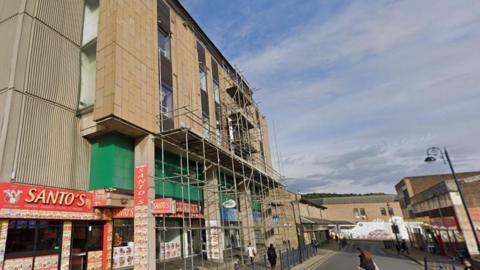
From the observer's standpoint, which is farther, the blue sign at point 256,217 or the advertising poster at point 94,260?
the blue sign at point 256,217

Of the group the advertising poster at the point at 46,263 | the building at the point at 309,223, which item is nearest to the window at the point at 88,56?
the advertising poster at the point at 46,263

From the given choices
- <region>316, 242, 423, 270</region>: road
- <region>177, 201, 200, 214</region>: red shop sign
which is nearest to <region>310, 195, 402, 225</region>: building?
<region>316, 242, 423, 270</region>: road

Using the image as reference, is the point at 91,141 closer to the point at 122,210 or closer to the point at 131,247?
the point at 122,210

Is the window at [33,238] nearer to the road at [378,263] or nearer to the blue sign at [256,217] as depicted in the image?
the road at [378,263]

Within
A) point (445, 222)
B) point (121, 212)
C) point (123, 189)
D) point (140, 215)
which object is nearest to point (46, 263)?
point (121, 212)

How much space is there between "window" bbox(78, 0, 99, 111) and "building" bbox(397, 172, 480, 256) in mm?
25061

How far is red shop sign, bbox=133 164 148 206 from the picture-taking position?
43.3ft

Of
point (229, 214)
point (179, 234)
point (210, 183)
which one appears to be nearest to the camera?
point (179, 234)

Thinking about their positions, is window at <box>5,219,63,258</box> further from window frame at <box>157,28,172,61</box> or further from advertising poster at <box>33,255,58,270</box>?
window frame at <box>157,28,172,61</box>

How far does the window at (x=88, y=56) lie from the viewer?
1384 centimetres

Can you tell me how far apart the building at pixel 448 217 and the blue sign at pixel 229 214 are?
15.9 metres

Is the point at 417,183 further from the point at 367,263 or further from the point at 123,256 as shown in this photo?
the point at 123,256

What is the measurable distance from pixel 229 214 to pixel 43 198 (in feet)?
42.5

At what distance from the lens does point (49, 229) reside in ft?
35.9
